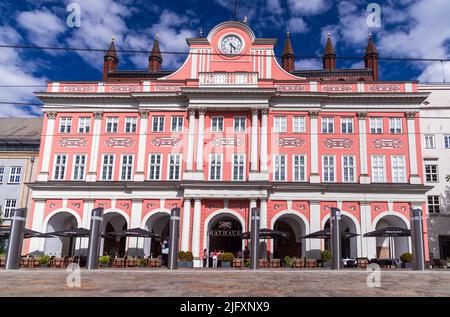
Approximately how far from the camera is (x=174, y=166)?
33.6 m

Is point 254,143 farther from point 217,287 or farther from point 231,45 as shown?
point 217,287

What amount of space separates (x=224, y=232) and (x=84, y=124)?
13923 mm

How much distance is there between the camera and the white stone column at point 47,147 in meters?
33.9

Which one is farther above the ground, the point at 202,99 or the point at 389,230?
the point at 202,99

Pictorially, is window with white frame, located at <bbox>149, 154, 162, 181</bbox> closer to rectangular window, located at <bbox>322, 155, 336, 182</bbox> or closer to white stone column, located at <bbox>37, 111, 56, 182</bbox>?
white stone column, located at <bbox>37, 111, 56, 182</bbox>

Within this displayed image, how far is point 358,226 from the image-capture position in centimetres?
3209

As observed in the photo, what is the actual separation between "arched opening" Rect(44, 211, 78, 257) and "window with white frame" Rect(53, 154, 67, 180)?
2786 millimetres
